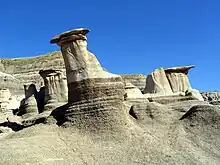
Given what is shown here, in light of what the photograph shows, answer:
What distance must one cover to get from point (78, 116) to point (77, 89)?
1.08 meters

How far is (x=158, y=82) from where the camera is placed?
2920 centimetres

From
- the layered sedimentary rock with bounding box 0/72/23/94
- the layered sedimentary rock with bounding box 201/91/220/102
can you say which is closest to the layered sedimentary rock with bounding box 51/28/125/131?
the layered sedimentary rock with bounding box 201/91/220/102

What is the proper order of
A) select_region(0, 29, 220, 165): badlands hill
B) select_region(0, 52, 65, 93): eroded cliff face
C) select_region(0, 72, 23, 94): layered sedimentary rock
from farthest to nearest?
select_region(0, 52, 65, 93): eroded cliff face < select_region(0, 72, 23, 94): layered sedimentary rock < select_region(0, 29, 220, 165): badlands hill

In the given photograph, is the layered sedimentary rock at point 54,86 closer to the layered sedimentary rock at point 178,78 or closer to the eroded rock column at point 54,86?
the eroded rock column at point 54,86

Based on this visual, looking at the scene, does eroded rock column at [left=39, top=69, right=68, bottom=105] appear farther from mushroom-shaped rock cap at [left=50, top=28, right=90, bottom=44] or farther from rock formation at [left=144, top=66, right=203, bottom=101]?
mushroom-shaped rock cap at [left=50, top=28, right=90, bottom=44]

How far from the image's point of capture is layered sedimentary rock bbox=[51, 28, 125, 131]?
13594 mm

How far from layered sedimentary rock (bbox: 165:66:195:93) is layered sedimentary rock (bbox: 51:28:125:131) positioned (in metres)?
16.2

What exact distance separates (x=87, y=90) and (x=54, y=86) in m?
15.1

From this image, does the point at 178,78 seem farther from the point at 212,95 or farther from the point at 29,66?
the point at 29,66

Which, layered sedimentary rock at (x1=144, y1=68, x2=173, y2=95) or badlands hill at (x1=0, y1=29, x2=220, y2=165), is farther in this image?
layered sedimentary rock at (x1=144, y1=68, x2=173, y2=95)

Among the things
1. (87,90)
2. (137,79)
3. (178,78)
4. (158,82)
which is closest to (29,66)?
(137,79)

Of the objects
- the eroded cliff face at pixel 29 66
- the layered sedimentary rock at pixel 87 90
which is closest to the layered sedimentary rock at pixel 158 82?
the layered sedimentary rock at pixel 87 90

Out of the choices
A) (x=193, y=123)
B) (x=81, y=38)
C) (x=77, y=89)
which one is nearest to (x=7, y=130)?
(x=77, y=89)

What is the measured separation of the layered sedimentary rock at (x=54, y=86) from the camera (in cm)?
2847
